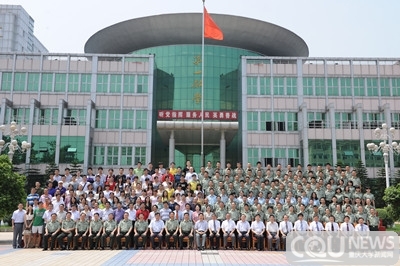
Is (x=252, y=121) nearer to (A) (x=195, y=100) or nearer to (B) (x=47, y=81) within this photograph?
(A) (x=195, y=100)

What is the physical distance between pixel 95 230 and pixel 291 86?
28.5 meters

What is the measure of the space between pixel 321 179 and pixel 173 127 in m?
18.5

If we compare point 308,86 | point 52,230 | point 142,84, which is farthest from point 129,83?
point 52,230

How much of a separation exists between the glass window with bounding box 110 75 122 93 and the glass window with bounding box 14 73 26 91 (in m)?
7.90

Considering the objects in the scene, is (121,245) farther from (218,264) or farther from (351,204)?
(351,204)

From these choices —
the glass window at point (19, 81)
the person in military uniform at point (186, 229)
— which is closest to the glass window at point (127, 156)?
the glass window at point (19, 81)

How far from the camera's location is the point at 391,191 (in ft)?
49.4

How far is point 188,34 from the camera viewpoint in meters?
38.6

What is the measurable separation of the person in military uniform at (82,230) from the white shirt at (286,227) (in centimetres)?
549

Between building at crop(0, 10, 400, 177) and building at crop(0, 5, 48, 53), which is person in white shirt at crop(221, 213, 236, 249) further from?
building at crop(0, 5, 48, 53)

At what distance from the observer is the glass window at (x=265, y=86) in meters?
36.4

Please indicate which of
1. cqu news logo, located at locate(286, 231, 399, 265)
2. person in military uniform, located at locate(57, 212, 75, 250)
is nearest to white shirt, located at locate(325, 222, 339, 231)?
cqu news logo, located at locate(286, 231, 399, 265)

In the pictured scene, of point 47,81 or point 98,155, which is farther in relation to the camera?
point 47,81

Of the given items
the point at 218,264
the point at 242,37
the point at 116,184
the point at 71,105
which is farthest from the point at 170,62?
the point at 218,264
